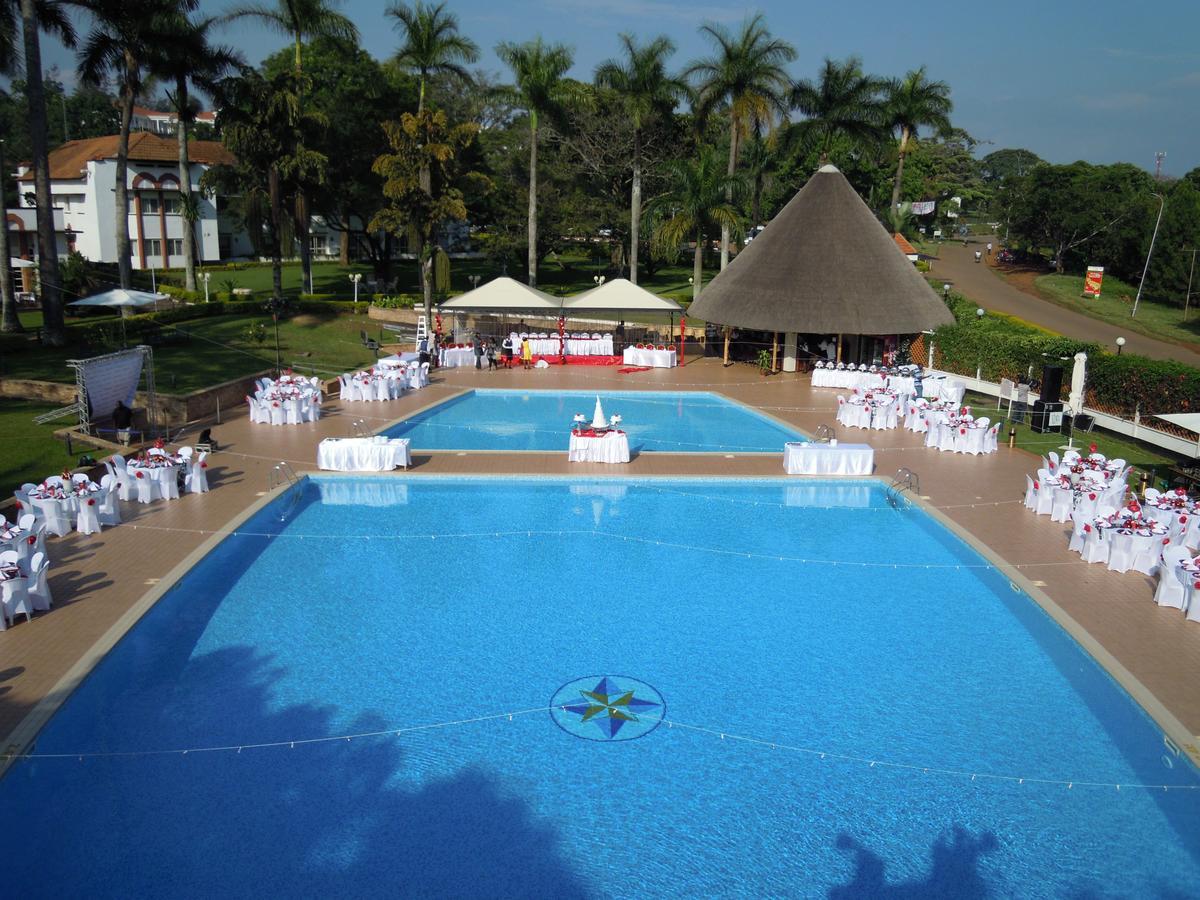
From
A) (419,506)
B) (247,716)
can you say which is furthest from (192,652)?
(419,506)

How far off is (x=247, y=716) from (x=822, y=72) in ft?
130

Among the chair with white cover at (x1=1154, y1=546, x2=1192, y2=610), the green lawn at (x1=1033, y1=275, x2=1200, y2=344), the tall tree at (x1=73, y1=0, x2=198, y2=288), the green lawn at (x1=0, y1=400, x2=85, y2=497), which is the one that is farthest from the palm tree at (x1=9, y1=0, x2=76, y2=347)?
the green lawn at (x1=1033, y1=275, x2=1200, y2=344)

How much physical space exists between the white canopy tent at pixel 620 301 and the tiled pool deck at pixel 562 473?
23.8ft

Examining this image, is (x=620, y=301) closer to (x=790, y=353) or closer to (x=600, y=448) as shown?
(x=790, y=353)

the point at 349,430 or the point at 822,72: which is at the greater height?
the point at 822,72

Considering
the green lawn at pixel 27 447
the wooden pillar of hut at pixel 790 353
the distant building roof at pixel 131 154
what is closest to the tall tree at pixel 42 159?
the green lawn at pixel 27 447

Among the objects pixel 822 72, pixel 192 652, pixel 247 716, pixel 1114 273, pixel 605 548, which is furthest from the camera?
pixel 1114 273

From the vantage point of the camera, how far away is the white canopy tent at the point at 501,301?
31297mm

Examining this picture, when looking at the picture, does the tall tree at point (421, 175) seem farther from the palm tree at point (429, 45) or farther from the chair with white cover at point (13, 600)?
the chair with white cover at point (13, 600)

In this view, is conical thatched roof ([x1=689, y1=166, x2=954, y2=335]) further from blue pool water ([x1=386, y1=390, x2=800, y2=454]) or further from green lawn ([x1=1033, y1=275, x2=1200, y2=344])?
green lawn ([x1=1033, y1=275, x2=1200, y2=344])

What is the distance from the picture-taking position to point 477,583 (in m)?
13.1

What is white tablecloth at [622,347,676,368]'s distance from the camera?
3225cm

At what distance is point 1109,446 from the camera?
21.0 m

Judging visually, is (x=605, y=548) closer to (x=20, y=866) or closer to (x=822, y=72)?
(x=20, y=866)
